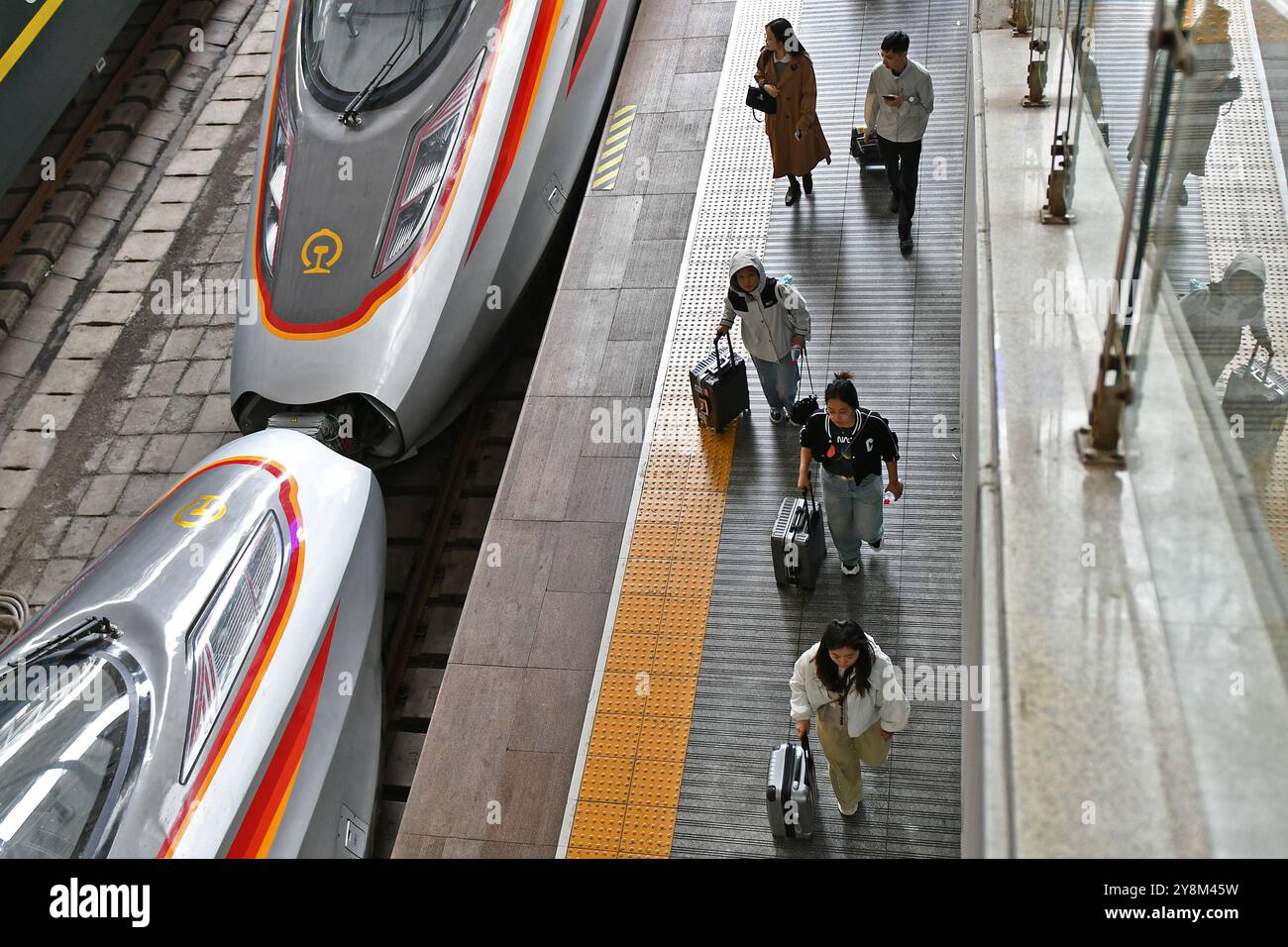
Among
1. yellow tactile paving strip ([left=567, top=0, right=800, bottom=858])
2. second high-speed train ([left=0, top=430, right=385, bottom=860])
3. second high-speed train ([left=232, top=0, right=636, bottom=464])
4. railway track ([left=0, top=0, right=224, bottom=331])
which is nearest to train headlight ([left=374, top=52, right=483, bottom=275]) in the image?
second high-speed train ([left=232, top=0, right=636, bottom=464])

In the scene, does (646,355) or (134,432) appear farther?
(134,432)

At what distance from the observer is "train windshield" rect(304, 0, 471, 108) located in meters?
8.17

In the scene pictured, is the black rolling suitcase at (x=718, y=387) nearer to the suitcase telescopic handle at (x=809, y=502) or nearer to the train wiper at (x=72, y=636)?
the suitcase telescopic handle at (x=809, y=502)

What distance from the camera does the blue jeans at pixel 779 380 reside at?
265 inches

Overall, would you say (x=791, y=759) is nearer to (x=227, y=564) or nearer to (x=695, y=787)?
(x=695, y=787)

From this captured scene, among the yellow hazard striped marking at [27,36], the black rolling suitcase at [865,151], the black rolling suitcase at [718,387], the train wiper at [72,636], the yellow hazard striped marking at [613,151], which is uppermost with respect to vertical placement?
the yellow hazard striped marking at [27,36]

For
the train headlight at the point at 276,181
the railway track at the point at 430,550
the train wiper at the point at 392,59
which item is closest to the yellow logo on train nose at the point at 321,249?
the train headlight at the point at 276,181

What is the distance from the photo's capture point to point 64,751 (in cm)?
550

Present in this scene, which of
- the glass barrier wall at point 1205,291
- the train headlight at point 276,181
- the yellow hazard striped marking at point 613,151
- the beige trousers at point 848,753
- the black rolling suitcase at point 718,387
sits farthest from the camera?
the yellow hazard striped marking at point 613,151

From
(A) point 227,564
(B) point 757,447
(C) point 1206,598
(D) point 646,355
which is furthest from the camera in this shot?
(D) point 646,355

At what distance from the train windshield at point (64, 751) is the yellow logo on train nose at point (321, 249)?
295 cm

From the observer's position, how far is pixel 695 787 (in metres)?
5.63
